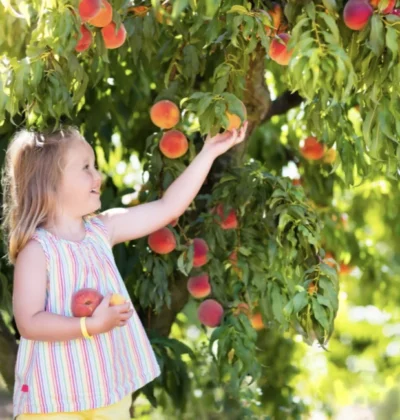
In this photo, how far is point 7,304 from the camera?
2.92 metres

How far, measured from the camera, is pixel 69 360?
2289mm

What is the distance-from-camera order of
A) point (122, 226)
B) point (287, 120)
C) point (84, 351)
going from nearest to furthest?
point (84, 351) → point (122, 226) → point (287, 120)

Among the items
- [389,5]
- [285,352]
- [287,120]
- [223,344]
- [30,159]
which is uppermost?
[389,5]

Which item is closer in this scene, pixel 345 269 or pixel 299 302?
pixel 299 302

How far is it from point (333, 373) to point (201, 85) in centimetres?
193

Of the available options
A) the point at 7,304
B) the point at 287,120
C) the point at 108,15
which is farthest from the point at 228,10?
the point at 287,120

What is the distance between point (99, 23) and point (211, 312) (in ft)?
3.39

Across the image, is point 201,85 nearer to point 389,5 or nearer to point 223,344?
point 223,344

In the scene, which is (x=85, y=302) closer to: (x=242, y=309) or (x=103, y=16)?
(x=103, y=16)

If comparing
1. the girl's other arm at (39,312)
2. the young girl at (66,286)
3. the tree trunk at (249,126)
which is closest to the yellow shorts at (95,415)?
the young girl at (66,286)

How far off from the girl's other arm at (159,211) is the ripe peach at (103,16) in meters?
0.46

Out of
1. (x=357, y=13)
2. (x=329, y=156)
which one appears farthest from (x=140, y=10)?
(x=329, y=156)

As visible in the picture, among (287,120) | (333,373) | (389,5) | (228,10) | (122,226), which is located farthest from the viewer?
(333,373)

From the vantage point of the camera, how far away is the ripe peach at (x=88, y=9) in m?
2.03
